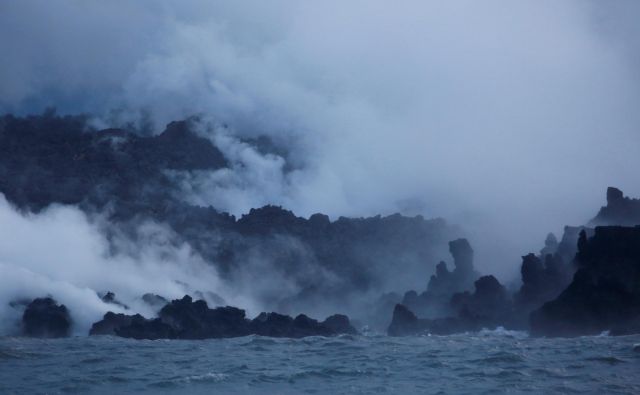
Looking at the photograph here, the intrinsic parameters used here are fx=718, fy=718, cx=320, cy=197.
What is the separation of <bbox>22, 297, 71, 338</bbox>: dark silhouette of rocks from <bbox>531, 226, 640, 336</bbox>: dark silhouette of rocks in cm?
4194

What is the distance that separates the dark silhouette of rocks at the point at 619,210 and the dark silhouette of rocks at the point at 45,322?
56171mm

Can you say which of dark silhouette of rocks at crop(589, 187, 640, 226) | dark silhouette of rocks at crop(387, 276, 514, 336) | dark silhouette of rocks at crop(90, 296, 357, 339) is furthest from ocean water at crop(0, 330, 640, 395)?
dark silhouette of rocks at crop(589, 187, 640, 226)

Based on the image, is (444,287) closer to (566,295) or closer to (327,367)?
(566,295)

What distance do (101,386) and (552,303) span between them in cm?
3894

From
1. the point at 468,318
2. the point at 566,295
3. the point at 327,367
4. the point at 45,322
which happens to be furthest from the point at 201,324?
the point at 566,295

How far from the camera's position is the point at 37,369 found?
130 ft

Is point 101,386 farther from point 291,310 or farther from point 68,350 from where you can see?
point 291,310

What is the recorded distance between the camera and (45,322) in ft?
211

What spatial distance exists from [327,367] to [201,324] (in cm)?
2711

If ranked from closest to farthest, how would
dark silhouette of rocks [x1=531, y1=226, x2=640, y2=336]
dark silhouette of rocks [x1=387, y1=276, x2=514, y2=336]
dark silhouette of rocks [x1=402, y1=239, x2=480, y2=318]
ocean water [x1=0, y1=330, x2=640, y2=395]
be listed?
ocean water [x1=0, y1=330, x2=640, y2=395], dark silhouette of rocks [x1=531, y1=226, x2=640, y2=336], dark silhouette of rocks [x1=387, y1=276, x2=514, y2=336], dark silhouette of rocks [x1=402, y1=239, x2=480, y2=318]

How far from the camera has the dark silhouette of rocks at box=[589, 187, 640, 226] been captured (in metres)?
75.1

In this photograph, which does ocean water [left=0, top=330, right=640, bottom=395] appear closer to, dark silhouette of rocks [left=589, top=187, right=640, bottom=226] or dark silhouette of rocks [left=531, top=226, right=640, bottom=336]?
dark silhouette of rocks [left=531, top=226, right=640, bottom=336]

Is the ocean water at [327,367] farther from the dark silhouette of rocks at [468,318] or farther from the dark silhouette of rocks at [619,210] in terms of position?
the dark silhouette of rocks at [619,210]

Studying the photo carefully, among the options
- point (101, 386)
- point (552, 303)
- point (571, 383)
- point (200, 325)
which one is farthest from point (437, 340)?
point (101, 386)
